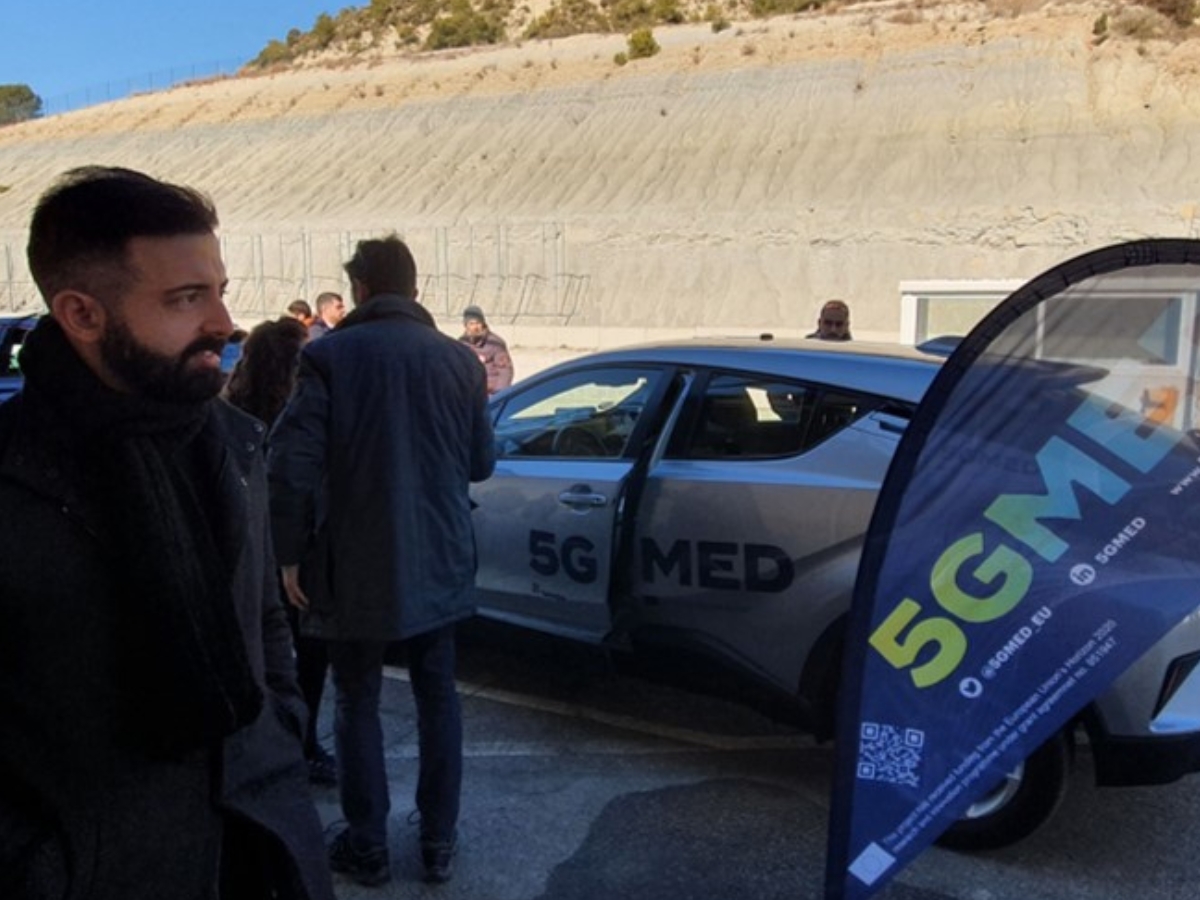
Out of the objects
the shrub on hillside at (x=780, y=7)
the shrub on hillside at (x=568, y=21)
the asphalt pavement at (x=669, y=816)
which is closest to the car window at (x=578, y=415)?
the asphalt pavement at (x=669, y=816)

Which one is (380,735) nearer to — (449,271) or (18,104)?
(449,271)

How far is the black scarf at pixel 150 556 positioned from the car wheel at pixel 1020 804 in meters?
2.50

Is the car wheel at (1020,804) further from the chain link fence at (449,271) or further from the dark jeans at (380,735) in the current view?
the chain link fence at (449,271)

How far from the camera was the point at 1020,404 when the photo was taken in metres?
2.29

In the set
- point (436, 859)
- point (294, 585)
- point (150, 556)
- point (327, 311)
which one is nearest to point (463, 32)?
point (327, 311)

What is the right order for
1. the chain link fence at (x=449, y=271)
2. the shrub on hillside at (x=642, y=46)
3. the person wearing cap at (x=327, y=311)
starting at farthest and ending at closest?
1. the shrub on hillside at (x=642, y=46)
2. the chain link fence at (x=449, y=271)
3. the person wearing cap at (x=327, y=311)

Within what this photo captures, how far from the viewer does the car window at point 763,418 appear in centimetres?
371

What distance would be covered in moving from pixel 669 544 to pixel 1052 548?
179 cm

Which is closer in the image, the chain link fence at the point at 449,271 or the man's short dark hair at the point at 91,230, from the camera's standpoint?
the man's short dark hair at the point at 91,230

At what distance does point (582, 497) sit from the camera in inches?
165

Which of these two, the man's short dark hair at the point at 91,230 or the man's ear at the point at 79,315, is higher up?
the man's short dark hair at the point at 91,230

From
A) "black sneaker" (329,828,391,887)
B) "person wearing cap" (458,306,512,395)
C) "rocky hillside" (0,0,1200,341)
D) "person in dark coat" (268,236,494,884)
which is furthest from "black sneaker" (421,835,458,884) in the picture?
"rocky hillside" (0,0,1200,341)

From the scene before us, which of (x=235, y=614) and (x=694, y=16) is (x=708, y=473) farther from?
(x=694, y=16)

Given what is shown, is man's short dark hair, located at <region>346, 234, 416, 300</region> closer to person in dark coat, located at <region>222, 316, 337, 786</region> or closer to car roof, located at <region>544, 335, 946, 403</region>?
person in dark coat, located at <region>222, 316, 337, 786</region>
